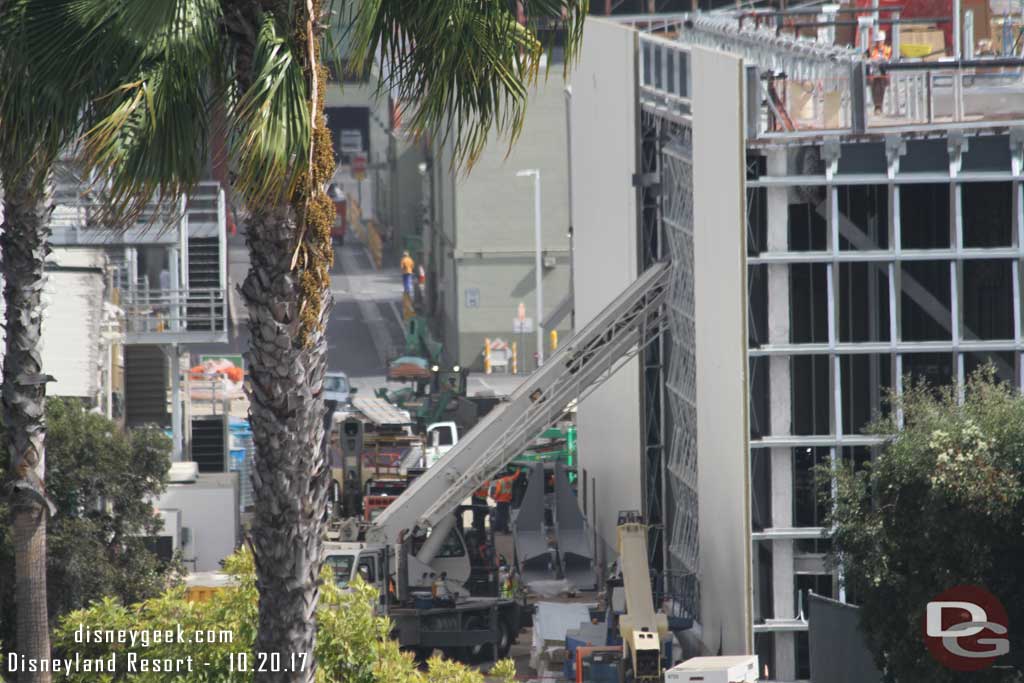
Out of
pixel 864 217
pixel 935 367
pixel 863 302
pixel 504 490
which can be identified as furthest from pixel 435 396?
pixel 935 367

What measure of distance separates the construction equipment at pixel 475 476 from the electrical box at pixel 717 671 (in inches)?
233

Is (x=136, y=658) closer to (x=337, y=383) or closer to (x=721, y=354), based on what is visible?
(x=721, y=354)

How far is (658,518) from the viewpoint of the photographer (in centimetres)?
3325

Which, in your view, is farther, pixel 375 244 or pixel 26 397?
pixel 375 244

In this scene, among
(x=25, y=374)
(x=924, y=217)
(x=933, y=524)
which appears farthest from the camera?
(x=924, y=217)

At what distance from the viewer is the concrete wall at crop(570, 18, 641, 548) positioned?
3428cm

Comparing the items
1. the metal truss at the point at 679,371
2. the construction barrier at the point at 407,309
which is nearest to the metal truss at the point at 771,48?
the metal truss at the point at 679,371

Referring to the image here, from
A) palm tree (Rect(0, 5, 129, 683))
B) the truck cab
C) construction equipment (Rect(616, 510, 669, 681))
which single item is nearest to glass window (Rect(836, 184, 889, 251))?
construction equipment (Rect(616, 510, 669, 681))

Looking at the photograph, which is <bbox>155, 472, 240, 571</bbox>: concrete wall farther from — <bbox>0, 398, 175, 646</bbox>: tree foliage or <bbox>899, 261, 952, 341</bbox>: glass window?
<bbox>899, 261, 952, 341</bbox>: glass window

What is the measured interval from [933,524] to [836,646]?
5.00m

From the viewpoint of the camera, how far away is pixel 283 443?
9750 mm

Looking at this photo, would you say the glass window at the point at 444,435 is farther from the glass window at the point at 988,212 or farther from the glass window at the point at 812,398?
the glass window at the point at 988,212

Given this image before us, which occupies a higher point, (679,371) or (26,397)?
(679,371)
